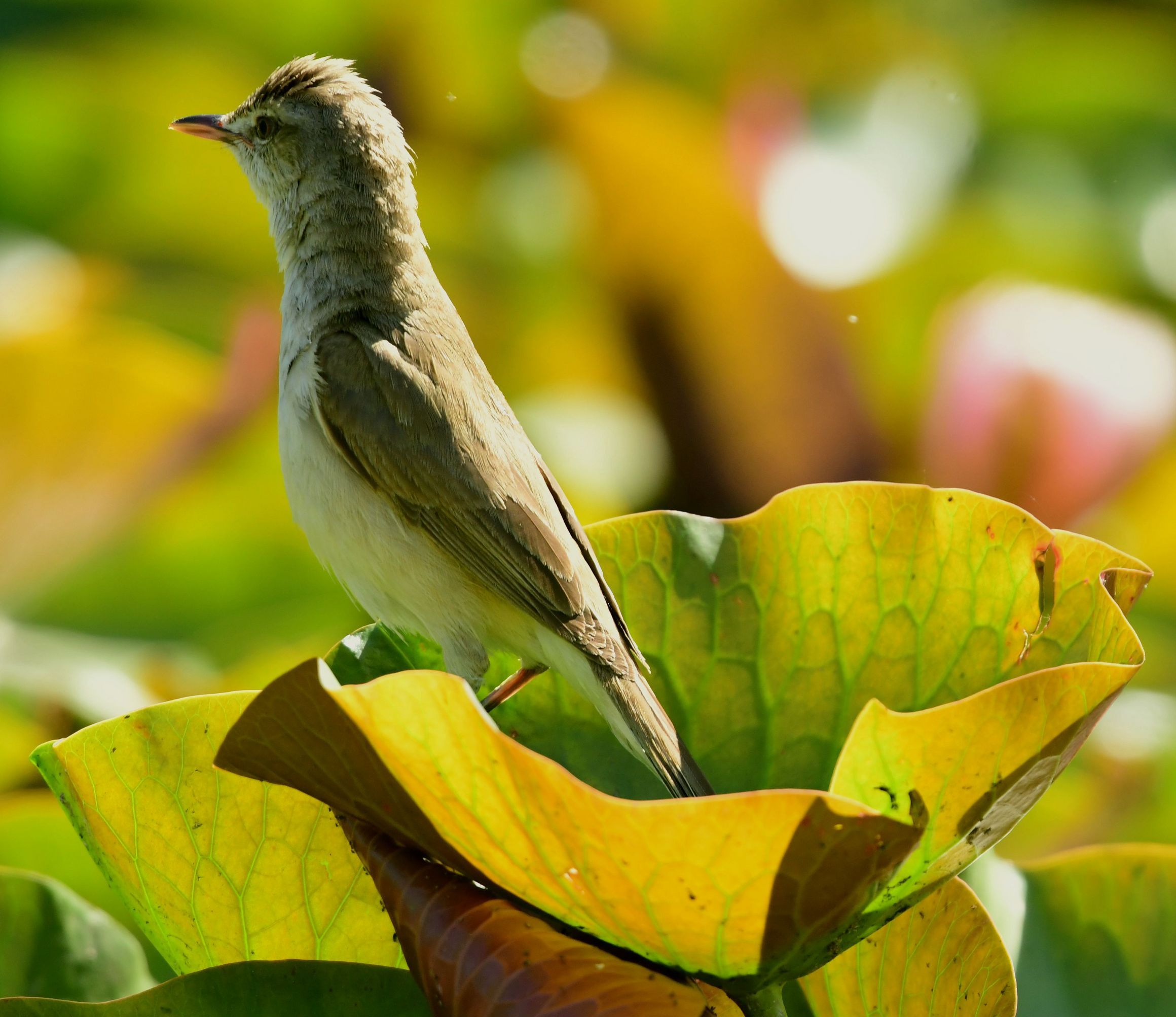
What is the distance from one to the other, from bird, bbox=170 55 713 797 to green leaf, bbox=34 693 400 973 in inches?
19.1

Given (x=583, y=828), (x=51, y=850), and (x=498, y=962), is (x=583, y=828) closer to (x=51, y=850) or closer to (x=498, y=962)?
(x=498, y=962)

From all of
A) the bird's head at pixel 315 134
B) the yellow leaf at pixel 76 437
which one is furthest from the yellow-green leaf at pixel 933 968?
the yellow leaf at pixel 76 437

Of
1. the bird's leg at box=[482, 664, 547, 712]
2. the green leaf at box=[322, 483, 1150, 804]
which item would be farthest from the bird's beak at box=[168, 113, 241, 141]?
the green leaf at box=[322, 483, 1150, 804]

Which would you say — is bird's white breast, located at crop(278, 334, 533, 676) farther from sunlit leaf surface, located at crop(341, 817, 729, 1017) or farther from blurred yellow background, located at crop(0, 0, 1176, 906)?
sunlit leaf surface, located at crop(341, 817, 729, 1017)

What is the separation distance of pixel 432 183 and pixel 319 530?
2.30 m

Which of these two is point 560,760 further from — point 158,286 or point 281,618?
point 158,286

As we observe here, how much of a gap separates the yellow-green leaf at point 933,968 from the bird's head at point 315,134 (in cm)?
151

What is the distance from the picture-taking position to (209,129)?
92.4 inches

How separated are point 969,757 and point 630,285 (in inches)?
84.5

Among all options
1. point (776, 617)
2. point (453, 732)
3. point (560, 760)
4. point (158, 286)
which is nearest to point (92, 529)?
point (158, 286)

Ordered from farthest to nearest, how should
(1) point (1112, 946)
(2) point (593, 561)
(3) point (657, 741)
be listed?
(2) point (593, 561) < (1) point (1112, 946) < (3) point (657, 741)

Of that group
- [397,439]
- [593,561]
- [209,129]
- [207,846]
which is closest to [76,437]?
[209,129]

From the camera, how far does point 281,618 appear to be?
2562mm

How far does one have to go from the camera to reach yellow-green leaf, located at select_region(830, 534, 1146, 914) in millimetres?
959
